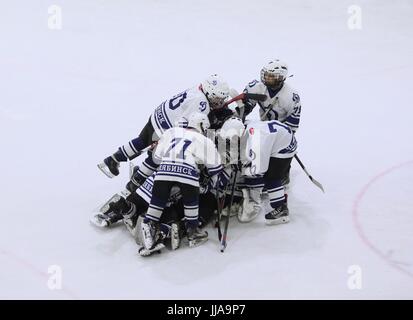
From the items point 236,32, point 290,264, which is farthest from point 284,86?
point 236,32

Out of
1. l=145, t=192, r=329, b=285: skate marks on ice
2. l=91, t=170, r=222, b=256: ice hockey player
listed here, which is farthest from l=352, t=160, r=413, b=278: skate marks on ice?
l=91, t=170, r=222, b=256: ice hockey player

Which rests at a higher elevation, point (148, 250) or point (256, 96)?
point (256, 96)

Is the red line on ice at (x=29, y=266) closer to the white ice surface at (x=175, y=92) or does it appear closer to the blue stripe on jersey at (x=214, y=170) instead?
the white ice surface at (x=175, y=92)

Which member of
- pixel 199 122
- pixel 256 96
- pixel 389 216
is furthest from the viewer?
pixel 256 96

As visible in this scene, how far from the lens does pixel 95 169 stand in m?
5.15

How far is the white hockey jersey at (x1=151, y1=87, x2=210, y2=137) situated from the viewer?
445 centimetres

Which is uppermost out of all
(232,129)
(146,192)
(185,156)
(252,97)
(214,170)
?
(252,97)

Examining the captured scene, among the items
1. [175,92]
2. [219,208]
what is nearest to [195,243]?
[219,208]

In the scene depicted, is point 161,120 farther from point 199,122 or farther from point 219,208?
point 219,208

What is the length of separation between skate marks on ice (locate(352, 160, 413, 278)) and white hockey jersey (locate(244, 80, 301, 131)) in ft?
2.36

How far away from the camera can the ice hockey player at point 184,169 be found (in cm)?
406

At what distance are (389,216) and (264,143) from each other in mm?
1001

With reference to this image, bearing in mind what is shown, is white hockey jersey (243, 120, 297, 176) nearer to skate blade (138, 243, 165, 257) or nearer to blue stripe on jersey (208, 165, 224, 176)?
blue stripe on jersey (208, 165, 224, 176)

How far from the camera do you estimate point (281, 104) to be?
4.79 meters
